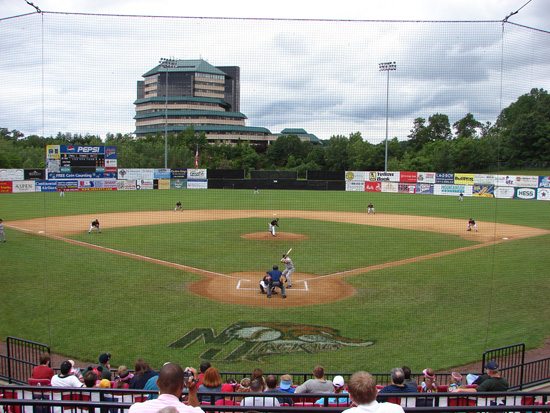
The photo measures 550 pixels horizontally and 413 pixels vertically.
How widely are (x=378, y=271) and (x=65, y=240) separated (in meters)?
16.1

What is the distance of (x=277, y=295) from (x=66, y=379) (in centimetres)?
808

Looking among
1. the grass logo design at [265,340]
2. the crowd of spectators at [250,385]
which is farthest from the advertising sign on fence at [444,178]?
the crowd of spectators at [250,385]

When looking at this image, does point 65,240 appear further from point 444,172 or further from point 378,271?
point 444,172

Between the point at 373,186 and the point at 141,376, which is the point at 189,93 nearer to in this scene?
the point at 141,376

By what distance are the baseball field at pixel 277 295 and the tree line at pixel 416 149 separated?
1261 centimetres

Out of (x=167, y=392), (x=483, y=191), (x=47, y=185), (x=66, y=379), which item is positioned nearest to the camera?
(x=167, y=392)

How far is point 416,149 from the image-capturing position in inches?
2064

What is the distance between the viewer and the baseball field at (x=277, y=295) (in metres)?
9.12

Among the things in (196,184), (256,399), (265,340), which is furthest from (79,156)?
(256,399)

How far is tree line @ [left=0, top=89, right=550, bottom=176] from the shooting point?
38.2 metres

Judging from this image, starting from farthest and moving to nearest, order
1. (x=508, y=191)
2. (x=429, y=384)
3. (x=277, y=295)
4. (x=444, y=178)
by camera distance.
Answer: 1. (x=444, y=178)
2. (x=508, y=191)
3. (x=277, y=295)
4. (x=429, y=384)

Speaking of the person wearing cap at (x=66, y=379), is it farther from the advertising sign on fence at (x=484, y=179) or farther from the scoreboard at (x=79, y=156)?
the advertising sign on fence at (x=484, y=179)

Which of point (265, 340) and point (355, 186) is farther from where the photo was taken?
point (355, 186)

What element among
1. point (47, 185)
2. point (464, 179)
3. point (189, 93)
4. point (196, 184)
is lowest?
point (47, 185)
